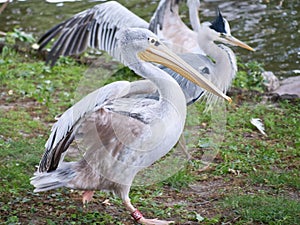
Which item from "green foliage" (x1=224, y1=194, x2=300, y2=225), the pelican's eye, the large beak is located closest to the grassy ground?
"green foliage" (x1=224, y1=194, x2=300, y2=225)

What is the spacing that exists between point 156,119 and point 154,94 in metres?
0.46

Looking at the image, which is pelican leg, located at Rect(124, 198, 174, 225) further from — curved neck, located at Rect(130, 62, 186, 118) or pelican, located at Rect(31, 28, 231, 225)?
curved neck, located at Rect(130, 62, 186, 118)

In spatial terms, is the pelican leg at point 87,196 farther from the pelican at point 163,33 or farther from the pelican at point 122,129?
the pelican at point 163,33

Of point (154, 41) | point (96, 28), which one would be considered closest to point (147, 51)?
point (154, 41)

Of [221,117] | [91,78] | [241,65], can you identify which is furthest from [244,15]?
[91,78]

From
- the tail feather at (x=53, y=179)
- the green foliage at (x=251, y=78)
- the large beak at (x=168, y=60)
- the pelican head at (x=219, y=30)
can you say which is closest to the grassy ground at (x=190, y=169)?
the tail feather at (x=53, y=179)

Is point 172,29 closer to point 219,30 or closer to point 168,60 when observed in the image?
point 219,30

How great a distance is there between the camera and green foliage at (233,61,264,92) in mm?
7520

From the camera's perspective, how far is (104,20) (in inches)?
247

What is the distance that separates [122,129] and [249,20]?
6.28 meters

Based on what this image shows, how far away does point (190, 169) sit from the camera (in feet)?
17.7

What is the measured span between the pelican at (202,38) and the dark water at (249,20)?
2.24 meters

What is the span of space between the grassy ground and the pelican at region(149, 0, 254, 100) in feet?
1.95

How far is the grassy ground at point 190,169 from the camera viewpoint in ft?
14.5
